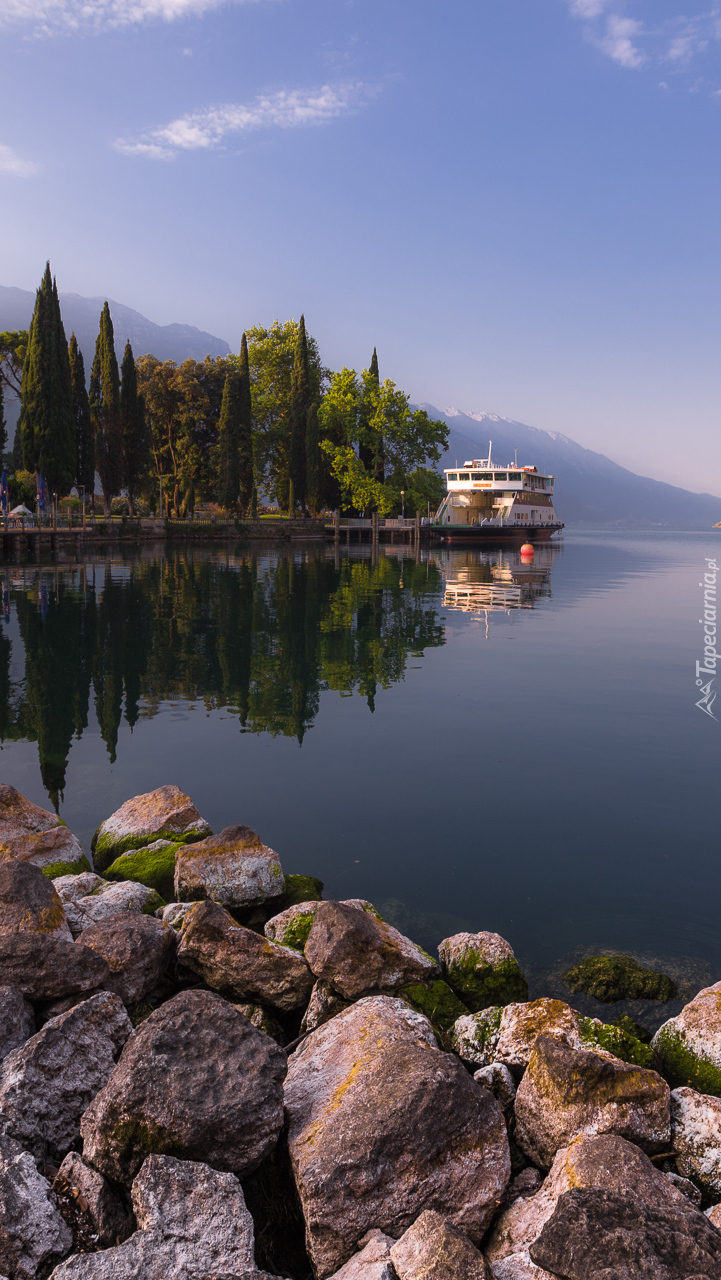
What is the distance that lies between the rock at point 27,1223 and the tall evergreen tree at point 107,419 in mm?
59866

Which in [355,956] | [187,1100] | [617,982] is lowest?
[617,982]

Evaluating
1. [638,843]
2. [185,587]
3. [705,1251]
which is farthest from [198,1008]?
[185,587]

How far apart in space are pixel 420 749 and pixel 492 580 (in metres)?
30.2

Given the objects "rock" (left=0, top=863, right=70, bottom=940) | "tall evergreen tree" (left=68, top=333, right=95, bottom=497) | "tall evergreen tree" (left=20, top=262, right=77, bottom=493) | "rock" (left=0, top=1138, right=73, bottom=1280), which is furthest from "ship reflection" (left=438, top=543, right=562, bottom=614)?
"tall evergreen tree" (left=68, top=333, right=95, bottom=497)

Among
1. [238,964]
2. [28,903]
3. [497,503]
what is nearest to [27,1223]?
[238,964]

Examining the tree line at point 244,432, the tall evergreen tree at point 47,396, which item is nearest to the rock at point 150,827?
the tall evergreen tree at point 47,396

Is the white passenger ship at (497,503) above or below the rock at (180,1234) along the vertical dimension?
above

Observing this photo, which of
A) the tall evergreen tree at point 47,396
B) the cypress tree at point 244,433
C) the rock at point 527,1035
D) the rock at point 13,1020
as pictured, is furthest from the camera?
the cypress tree at point 244,433

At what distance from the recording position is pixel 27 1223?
10.3 ft

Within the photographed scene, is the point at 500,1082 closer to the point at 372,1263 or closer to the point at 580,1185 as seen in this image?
the point at 580,1185

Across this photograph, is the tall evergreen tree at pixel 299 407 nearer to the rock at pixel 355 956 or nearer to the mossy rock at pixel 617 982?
the mossy rock at pixel 617 982

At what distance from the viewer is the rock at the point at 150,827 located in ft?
24.9

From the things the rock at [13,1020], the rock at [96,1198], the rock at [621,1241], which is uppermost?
the rock at [13,1020]

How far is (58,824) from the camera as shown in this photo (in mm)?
7547
